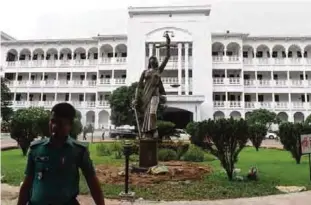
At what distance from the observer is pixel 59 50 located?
143 ft

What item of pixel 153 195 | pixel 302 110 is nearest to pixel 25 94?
pixel 302 110

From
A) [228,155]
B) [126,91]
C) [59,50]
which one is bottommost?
[228,155]

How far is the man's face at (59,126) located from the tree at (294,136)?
11.7 metres

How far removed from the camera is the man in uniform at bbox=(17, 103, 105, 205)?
6.56ft

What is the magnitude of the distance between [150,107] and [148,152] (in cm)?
120

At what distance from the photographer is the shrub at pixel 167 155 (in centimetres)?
1198

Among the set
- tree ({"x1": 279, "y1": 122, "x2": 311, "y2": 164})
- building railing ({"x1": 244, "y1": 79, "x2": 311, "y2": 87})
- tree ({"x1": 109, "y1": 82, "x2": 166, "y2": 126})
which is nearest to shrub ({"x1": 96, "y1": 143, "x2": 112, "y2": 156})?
tree ({"x1": 279, "y1": 122, "x2": 311, "y2": 164})

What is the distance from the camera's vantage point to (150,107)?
8.77m

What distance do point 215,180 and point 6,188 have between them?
466 centimetres

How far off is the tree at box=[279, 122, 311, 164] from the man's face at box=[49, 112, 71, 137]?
38.5 feet

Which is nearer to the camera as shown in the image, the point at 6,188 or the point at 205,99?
the point at 6,188

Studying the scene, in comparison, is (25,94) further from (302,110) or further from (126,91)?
(302,110)

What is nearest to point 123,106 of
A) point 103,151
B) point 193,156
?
point 103,151

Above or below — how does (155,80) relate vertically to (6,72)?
below
